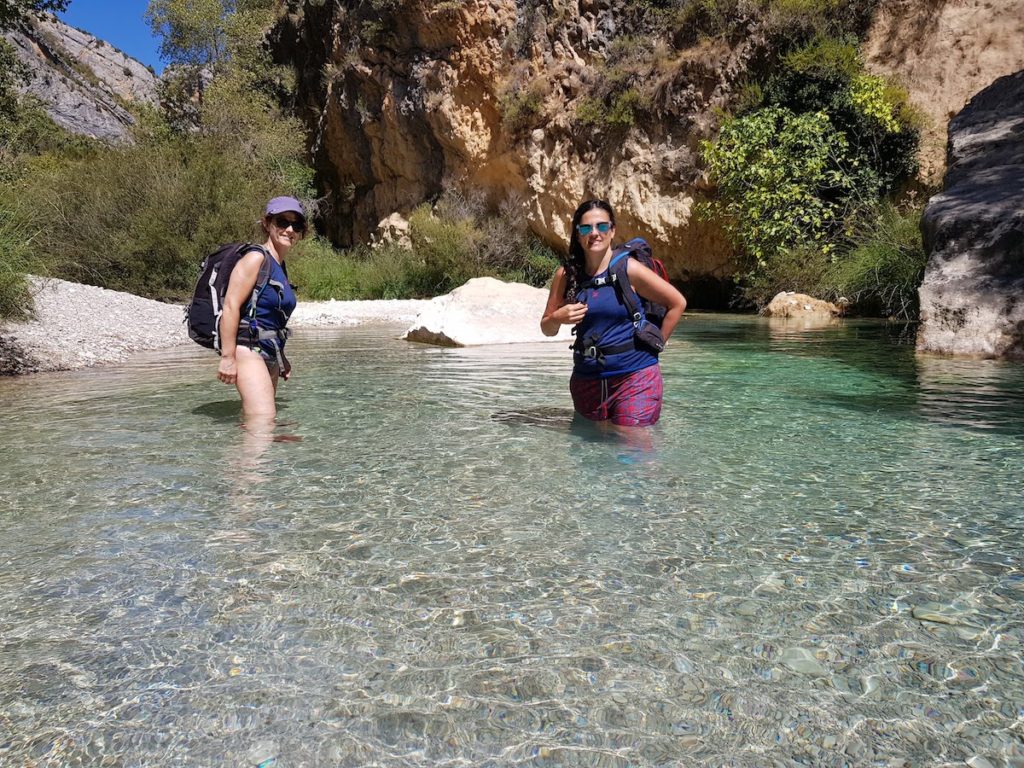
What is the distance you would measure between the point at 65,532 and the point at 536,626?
212cm

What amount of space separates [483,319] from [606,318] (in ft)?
23.7

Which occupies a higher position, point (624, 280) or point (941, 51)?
point (941, 51)

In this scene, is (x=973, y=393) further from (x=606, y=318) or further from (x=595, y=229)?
(x=595, y=229)

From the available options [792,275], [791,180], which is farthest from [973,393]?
[791,180]

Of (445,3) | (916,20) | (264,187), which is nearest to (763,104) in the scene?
(916,20)

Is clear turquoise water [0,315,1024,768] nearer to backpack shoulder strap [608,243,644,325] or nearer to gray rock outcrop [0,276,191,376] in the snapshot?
backpack shoulder strap [608,243,644,325]

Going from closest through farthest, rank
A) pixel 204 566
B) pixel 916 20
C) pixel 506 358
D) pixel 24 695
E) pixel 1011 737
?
pixel 1011 737 → pixel 24 695 → pixel 204 566 → pixel 506 358 → pixel 916 20

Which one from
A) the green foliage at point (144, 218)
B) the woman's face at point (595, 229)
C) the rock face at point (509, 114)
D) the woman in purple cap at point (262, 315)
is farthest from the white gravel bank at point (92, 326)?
the rock face at point (509, 114)

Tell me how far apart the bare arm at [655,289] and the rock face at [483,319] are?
6482mm

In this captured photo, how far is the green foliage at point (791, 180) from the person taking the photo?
1661 cm

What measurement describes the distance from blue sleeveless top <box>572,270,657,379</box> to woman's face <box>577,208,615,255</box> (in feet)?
0.73

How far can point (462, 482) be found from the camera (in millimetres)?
4082

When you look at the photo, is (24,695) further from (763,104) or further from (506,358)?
(763,104)

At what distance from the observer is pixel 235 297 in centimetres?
504
